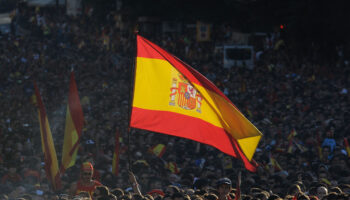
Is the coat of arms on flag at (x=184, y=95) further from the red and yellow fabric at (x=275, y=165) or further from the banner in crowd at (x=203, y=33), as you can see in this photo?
the banner in crowd at (x=203, y=33)

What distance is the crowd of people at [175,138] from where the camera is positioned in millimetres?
12773

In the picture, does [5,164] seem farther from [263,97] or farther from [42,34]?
[42,34]

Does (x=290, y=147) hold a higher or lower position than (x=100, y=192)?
lower

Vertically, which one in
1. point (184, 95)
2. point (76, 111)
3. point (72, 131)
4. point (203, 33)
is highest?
point (203, 33)

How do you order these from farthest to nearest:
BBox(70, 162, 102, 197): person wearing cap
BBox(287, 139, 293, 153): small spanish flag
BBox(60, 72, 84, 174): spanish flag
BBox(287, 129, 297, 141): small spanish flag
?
BBox(287, 129, 297, 141): small spanish flag
BBox(287, 139, 293, 153): small spanish flag
BBox(60, 72, 84, 174): spanish flag
BBox(70, 162, 102, 197): person wearing cap

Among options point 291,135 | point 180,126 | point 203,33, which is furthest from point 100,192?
point 203,33

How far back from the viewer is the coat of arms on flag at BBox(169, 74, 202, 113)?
Result: 32.2ft

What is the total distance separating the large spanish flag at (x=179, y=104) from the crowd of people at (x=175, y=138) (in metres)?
0.37

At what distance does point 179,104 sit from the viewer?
987 cm

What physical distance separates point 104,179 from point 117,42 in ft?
78.5

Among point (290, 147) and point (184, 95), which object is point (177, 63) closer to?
point (184, 95)

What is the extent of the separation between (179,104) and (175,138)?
9.02 meters

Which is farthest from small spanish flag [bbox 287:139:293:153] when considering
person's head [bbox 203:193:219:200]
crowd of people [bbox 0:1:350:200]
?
person's head [bbox 203:193:219:200]

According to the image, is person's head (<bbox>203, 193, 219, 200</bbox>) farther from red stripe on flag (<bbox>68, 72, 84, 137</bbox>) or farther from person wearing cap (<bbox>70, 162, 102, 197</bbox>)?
red stripe on flag (<bbox>68, 72, 84, 137</bbox>)
